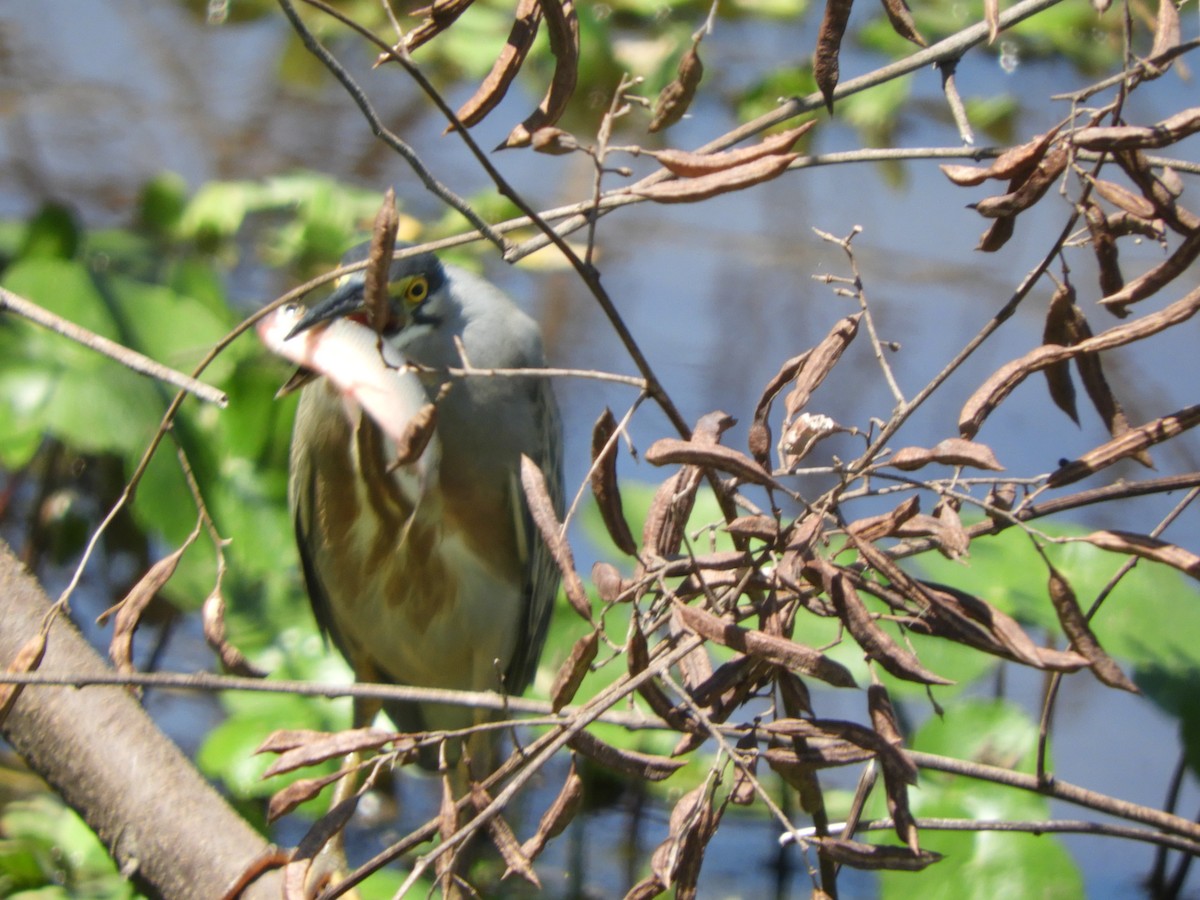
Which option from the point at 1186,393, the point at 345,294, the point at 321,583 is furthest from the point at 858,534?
the point at 1186,393

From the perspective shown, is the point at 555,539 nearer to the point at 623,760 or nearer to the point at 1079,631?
the point at 623,760

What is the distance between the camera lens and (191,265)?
2492 millimetres

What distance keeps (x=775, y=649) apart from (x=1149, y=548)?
216 mm

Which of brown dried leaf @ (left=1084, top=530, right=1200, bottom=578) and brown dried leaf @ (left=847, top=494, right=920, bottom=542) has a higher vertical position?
brown dried leaf @ (left=847, top=494, right=920, bottom=542)

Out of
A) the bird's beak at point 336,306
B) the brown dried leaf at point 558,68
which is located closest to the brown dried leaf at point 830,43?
the brown dried leaf at point 558,68

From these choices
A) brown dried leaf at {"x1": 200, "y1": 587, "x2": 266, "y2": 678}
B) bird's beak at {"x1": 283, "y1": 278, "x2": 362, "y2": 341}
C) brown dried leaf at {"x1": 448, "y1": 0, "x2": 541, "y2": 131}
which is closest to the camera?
brown dried leaf at {"x1": 448, "y1": 0, "x2": 541, "y2": 131}

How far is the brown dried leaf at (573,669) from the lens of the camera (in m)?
0.78

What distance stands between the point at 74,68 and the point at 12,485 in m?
1.89

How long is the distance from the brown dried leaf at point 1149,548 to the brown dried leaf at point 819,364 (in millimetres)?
175

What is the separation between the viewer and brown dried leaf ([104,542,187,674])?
2.89ft

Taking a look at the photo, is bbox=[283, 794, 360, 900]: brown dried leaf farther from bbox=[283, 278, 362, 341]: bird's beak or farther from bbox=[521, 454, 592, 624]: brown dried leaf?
bbox=[283, 278, 362, 341]: bird's beak

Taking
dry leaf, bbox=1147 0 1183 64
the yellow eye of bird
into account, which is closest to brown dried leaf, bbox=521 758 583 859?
dry leaf, bbox=1147 0 1183 64

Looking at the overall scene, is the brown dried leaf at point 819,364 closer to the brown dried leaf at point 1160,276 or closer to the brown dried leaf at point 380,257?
the brown dried leaf at point 1160,276

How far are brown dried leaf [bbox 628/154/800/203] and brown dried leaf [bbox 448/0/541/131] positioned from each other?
0.12 m
